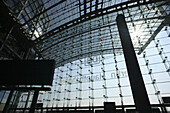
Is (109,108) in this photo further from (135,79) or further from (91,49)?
(91,49)

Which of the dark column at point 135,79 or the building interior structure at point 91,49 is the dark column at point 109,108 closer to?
the building interior structure at point 91,49

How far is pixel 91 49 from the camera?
14.0 metres

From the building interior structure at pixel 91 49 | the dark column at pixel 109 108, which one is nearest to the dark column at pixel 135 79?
the building interior structure at pixel 91 49

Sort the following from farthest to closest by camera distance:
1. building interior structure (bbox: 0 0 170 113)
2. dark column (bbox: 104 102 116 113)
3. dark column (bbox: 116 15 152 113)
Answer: building interior structure (bbox: 0 0 170 113), dark column (bbox: 104 102 116 113), dark column (bbox: 116 15 152 113)

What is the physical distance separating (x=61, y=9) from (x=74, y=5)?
1.89 m

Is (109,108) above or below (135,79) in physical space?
below

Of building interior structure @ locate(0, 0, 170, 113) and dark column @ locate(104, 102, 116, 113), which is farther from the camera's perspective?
building interior structure @ locate(0, 0, 170, 113)

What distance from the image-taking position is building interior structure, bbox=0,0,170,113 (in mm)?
8531

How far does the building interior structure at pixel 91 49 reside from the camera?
28.0ft

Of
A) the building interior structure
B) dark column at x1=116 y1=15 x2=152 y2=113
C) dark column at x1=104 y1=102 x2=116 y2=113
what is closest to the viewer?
dark column at x1=116 y1=15 x2=152 y2=113

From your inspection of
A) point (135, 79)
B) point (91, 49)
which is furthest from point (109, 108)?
point (91, 49)

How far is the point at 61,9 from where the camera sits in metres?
13.5

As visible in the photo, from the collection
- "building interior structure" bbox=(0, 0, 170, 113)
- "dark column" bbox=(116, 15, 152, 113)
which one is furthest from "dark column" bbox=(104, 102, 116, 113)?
"dark column" bbox=(116, 15, 152, 113)

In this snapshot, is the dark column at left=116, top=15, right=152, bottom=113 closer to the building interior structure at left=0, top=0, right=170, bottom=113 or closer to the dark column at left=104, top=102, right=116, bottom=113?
the building interior structure at left=0, top=0, right=170, bottom=113
